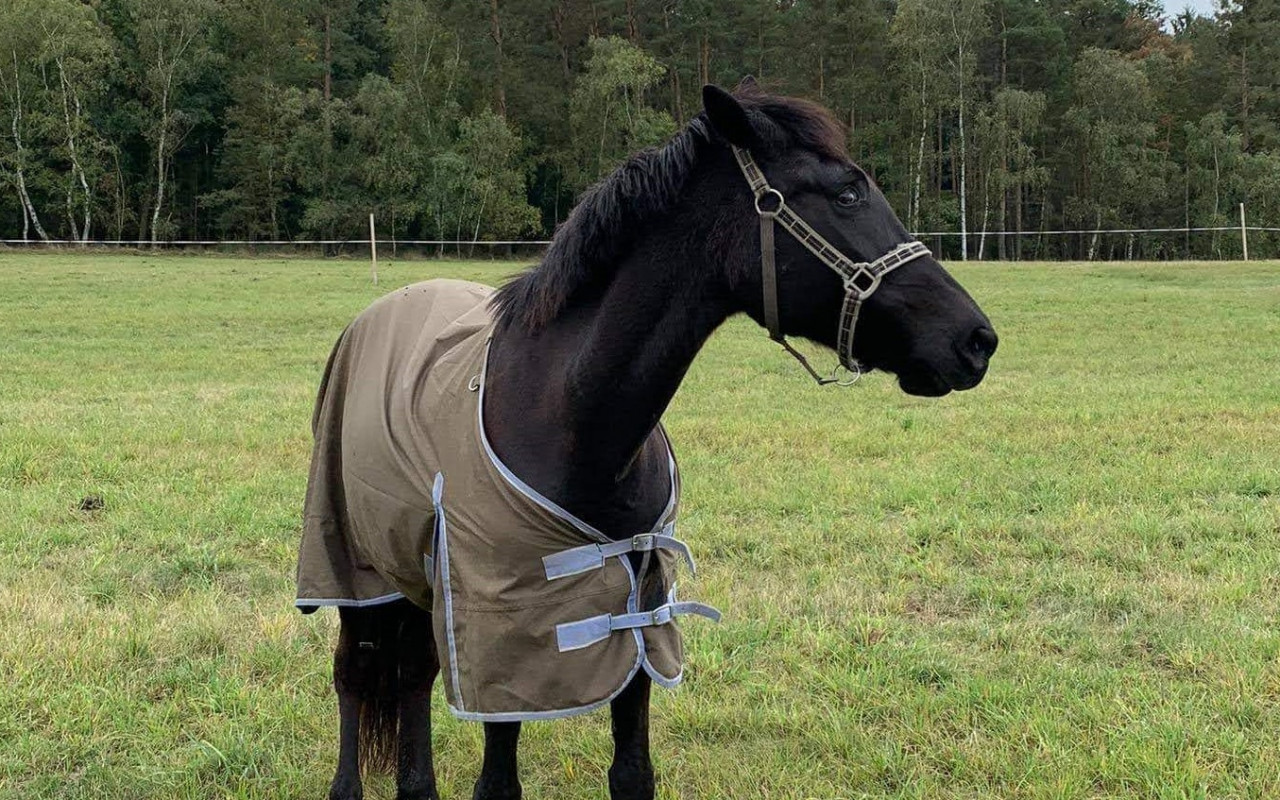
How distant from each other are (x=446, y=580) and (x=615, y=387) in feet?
2.20

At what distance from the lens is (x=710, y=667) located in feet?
12.6

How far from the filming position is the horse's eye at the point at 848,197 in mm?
2229

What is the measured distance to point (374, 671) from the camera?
3.29 meters

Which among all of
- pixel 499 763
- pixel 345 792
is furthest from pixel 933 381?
pixel 345 792

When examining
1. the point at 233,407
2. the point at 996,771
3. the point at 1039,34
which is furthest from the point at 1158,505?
the point at 1039,34

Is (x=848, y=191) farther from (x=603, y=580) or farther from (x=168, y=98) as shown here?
(x=168, y=98)

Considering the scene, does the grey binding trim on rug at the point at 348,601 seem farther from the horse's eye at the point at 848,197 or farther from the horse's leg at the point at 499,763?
the horse's eye at the point at 848,197

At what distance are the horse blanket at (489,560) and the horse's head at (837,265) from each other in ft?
2.23

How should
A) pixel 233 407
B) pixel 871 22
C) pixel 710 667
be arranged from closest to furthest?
pixel 710 667
pixel 233 407
pixel 871 22

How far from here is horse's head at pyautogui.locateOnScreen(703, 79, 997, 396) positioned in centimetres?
214

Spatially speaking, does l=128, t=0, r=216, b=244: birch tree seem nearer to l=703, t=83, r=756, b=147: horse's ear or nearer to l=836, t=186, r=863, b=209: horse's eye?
l=703, t=83, r=756, b=147: horse's ear

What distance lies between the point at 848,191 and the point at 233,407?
27.1ft

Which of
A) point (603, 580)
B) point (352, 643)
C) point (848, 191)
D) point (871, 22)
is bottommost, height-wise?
point (352, 643)

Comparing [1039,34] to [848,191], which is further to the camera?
[1039,34]
